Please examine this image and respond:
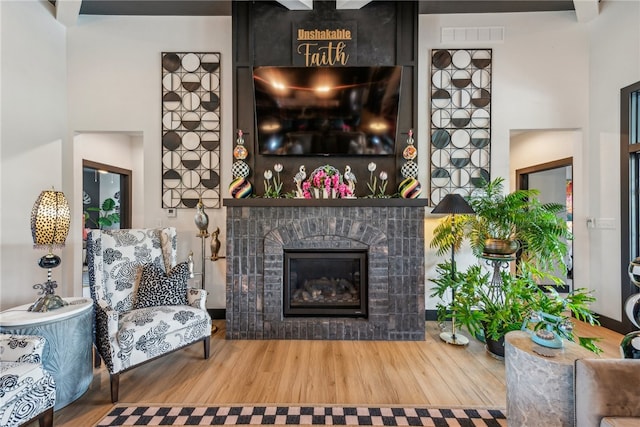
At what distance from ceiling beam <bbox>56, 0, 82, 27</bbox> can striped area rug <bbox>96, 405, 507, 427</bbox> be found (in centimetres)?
398

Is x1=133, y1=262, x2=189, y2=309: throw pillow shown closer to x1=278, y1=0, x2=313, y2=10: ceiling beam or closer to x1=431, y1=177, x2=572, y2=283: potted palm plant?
x1=431, y1=177, x2=572, y2=283: potted palm plant

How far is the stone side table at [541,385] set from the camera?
1.49 m

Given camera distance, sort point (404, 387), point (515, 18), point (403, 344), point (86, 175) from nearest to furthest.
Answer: point (404, 387)
point (403, 344)
point (515, 18)
point (86, 175)

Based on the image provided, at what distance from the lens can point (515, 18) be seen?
3.53 metres

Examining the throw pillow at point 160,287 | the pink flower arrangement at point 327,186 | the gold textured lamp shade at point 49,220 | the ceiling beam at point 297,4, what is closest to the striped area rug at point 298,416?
the throw pillow at point 160,287

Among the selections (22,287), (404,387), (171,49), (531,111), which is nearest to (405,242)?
(404,387)

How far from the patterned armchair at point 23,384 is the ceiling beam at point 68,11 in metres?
3.46

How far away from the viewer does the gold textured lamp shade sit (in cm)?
207

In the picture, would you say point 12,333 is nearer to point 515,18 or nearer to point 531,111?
point 531,111

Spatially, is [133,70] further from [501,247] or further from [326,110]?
[501,247]

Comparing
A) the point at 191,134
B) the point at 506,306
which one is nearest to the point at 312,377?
the point at 506,306

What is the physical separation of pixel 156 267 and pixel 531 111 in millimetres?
4326

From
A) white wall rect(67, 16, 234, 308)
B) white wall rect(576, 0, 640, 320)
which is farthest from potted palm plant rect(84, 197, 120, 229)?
white wall rect(576, 0, 640, 320)

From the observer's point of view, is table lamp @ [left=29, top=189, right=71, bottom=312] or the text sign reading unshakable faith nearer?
table lamp @ [left=29, top=189, right=71, bottom=312]
